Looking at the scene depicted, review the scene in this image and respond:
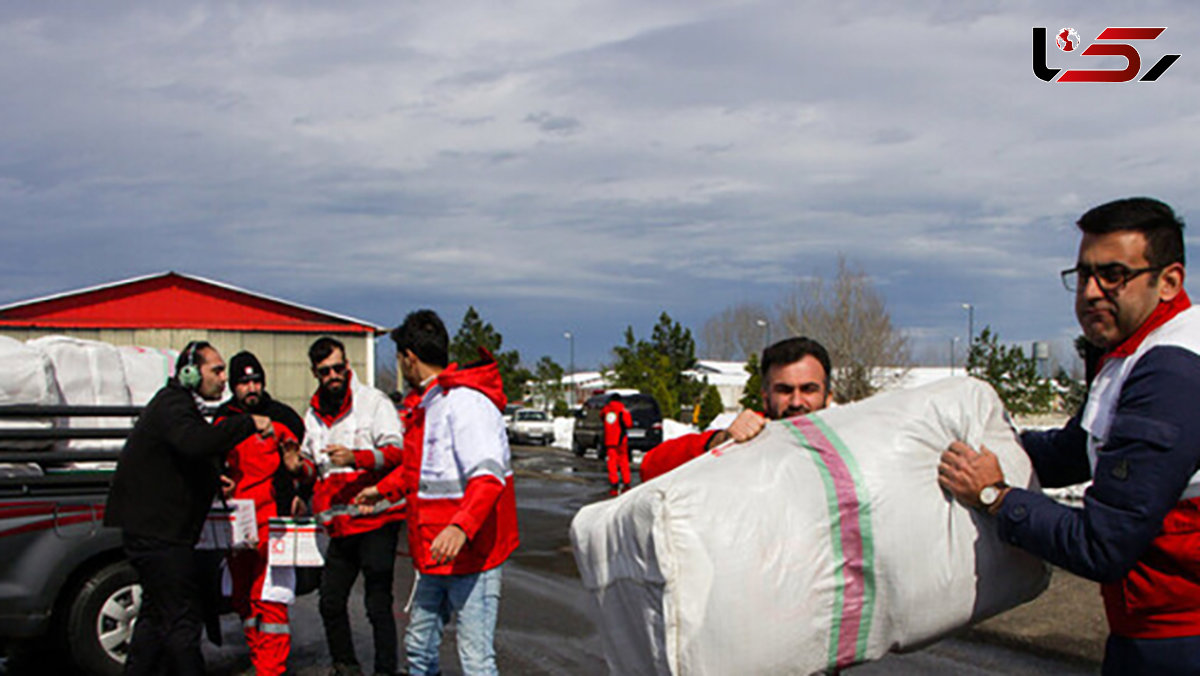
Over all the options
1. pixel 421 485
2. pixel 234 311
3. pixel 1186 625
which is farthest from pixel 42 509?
pixel 234 311

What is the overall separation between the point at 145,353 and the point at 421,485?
3.62m

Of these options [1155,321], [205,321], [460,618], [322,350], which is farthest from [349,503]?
[205,321]

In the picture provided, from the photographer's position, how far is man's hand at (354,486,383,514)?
19.3 ft

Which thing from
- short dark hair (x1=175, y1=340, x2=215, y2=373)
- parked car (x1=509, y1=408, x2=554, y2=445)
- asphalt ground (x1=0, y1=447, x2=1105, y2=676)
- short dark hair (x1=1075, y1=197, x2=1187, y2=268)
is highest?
short dark hair (x1=1075, y1=197, x2=1187, y2=268)

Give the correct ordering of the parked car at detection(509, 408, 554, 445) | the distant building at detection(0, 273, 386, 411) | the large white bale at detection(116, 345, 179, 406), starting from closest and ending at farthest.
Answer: the large white bale at detection(116, 345, 179, 406) < the distant building at detection(0, 273, 386, 411) < the parked car at detection(509, 408, 554, 445)

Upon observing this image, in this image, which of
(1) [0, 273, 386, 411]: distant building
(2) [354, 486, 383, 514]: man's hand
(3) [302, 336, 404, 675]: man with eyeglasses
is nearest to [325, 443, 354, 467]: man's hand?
(3) [302, 336, 404, 675]: man with eyeglasses

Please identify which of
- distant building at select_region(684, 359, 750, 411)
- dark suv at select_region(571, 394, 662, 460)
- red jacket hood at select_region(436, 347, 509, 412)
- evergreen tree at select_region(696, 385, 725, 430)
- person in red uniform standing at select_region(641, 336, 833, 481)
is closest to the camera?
person in red uniform standing at select_region(641, 336, 833, 481)

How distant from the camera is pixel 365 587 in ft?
19.9

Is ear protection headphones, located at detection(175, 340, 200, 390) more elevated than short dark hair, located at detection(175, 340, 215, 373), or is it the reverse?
short dark hair, located at detection(175, 340, 215, 373)

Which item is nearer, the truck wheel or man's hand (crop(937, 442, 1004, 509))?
man's hand (crop(937, 442, 1004, 509))

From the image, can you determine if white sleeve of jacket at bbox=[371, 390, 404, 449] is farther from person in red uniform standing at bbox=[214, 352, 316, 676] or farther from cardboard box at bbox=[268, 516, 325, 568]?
cardboard box at bbox=[268, 516, 325, 568]

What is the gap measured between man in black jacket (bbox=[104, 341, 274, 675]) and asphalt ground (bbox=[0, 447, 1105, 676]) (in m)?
1.40

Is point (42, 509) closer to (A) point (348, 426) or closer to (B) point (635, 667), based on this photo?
(A) point (348, 426)

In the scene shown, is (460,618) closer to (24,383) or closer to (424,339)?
(424,339)
